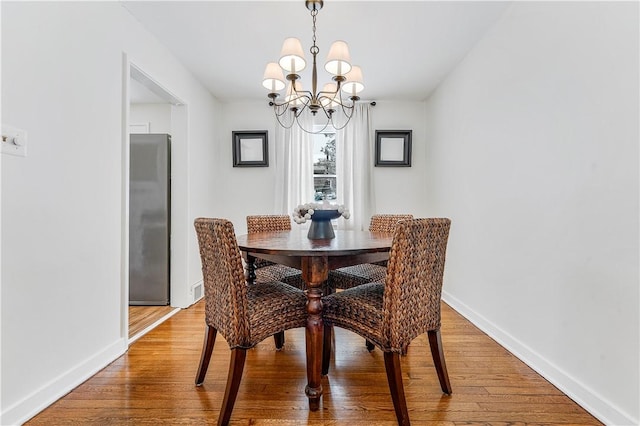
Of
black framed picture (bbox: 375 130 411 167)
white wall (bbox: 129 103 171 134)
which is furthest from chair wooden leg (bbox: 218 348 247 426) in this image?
white wall (bbox: 129 103 171 134)

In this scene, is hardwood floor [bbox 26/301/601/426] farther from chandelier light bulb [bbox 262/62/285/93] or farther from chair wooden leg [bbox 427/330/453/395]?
chandelier light bulb [bbox 262/62/285/93]

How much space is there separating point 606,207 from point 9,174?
267 cm

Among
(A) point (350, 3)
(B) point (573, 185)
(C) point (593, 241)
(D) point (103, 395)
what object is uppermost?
(A) point (350, 3)

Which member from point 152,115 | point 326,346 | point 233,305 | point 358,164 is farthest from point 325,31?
point 152,115

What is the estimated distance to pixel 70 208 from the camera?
1731mm

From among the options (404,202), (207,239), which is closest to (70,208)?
(207,239)

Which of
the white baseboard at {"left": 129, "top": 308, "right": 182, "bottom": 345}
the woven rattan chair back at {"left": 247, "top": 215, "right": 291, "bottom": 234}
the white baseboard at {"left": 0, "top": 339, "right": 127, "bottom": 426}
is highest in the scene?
the woven rattan chair back at {"left": 247, "top": 215, "right": 291, "bottom": 234}

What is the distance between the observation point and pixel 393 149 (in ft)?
13.1

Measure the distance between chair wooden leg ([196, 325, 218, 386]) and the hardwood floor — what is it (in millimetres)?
65

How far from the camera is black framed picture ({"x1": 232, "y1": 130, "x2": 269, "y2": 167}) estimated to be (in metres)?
4.02

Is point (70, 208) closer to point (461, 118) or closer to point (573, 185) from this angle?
point (573, 185)

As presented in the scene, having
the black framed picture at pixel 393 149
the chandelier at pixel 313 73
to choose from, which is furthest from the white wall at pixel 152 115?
the black framed picture at pixel 393 149

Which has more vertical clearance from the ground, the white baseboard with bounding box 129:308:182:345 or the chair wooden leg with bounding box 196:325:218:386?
the chair wooden leg with bounding box 196:325:218:386

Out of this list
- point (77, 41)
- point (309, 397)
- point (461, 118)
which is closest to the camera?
point (309, 397)
